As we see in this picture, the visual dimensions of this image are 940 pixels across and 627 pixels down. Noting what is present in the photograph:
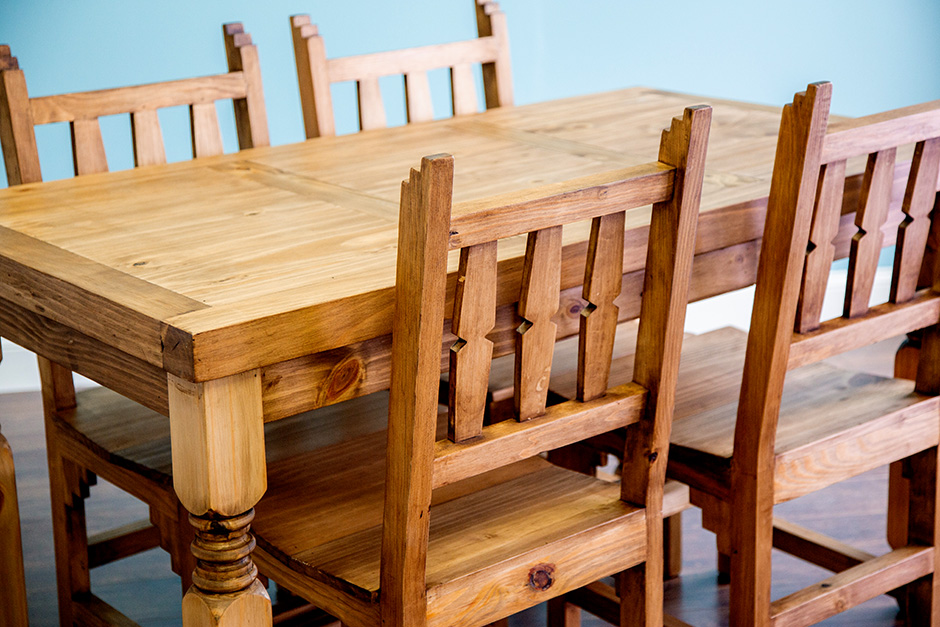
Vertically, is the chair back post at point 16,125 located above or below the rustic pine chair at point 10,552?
above

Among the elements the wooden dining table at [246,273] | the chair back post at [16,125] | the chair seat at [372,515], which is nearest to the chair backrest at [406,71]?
the wooden dining table at [246,273]

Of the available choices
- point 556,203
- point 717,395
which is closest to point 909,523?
point 717,395

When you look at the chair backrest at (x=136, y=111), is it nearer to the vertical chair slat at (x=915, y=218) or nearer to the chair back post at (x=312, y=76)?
the chair back post at (x=312, y=76)

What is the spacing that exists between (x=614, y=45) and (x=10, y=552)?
235cm

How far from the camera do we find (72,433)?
1.66 metres

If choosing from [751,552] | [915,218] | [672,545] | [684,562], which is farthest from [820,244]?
[684,562]

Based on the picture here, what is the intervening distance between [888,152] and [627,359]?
59 cm

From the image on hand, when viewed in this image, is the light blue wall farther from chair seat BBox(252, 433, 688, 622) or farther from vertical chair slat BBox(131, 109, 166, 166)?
chair seat BBox(252, 433, 688, 622)

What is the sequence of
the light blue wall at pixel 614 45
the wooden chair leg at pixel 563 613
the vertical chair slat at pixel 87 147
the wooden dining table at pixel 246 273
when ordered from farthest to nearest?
the light blue wall at pixel 614 45 < the vertical chair slat at pixel 87 147 < the wooden chair leg at pixel 563 613 < the wooden dining table at pixel 246 273

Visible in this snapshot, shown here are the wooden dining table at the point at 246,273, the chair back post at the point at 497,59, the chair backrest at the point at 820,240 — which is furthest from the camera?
the chair back post at the point at 497,59

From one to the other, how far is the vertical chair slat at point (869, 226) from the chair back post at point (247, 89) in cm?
108

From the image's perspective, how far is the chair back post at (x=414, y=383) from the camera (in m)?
0.99

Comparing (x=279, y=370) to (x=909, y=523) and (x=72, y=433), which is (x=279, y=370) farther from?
(x=909, y=523)

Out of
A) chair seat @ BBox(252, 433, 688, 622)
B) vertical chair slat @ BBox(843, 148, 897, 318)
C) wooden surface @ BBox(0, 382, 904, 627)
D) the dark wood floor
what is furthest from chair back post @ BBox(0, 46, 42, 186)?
vertical chair slat @ BBox(843, 148, 897, 318)
